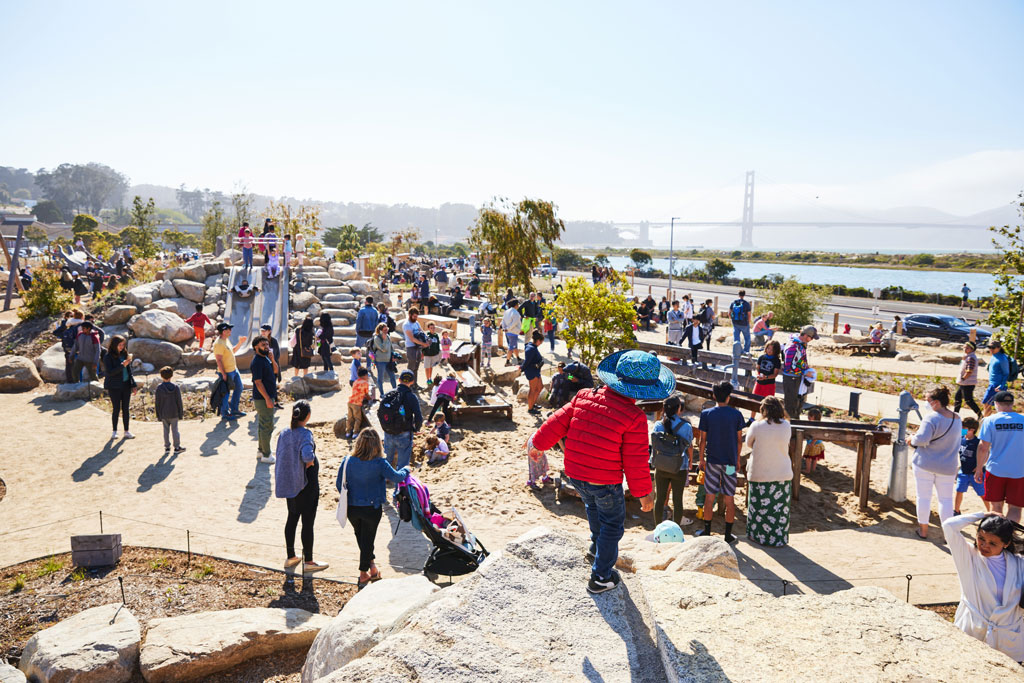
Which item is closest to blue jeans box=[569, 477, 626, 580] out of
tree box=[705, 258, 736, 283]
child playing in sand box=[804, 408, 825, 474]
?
child playing in sand box=[804, 408, 825, 474]

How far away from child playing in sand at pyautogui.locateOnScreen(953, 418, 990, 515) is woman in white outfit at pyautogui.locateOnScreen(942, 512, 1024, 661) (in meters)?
3.51

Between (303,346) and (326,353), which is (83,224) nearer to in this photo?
(326,353)

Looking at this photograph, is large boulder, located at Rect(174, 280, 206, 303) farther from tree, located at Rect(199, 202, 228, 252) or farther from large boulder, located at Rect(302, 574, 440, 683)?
tree, located at Rect(199, 202, 228, 252)

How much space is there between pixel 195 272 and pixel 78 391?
26.4 feet

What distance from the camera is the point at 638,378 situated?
3428 millimetres

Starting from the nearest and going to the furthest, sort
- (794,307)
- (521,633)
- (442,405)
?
(521,633) < (442,405) < (794,307)

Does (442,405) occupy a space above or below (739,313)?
below

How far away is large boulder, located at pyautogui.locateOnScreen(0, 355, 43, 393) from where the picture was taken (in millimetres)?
12711

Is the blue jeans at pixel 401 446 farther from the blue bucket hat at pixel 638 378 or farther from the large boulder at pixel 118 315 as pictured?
the large boulder at pixel 118 315

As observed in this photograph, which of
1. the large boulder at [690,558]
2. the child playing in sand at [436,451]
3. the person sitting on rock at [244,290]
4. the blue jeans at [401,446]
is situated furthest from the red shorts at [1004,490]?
the person sitting on rock at [244,290]

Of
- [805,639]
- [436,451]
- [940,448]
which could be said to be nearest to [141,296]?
[436,451]

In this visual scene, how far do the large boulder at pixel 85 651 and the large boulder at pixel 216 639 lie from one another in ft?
0.43

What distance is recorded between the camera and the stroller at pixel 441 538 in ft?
17.3

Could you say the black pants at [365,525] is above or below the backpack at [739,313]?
below
